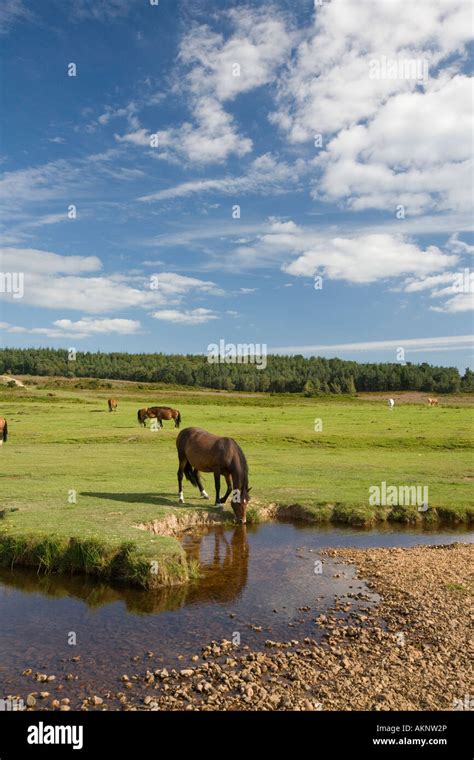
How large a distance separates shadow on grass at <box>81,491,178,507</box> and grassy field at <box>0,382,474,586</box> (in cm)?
7

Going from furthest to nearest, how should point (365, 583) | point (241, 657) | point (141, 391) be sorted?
point (141, 391), point (365, 583), point (241, 657)

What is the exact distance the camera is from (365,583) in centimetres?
1344

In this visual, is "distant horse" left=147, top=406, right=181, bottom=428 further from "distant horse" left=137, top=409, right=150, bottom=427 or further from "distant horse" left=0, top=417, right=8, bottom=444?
"distant horse" left=0, top=417, right=8, bottom=444

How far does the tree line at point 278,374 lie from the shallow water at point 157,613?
97880 mm

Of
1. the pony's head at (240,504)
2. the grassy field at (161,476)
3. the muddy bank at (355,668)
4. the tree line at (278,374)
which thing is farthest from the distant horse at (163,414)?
the tree line at (278,374)

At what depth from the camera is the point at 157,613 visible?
11.4 metres

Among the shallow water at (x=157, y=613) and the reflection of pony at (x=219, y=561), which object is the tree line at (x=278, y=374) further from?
the shallow water at (x=157, y=613)

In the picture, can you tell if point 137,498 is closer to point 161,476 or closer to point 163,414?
point 161,476

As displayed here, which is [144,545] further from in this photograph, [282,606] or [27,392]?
[27,392]

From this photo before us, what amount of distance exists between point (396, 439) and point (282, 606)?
29.7 meters

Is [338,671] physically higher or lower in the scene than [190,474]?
lower

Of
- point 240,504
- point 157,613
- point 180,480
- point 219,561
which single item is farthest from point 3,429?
point 157,613

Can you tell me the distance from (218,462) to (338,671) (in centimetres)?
1090
